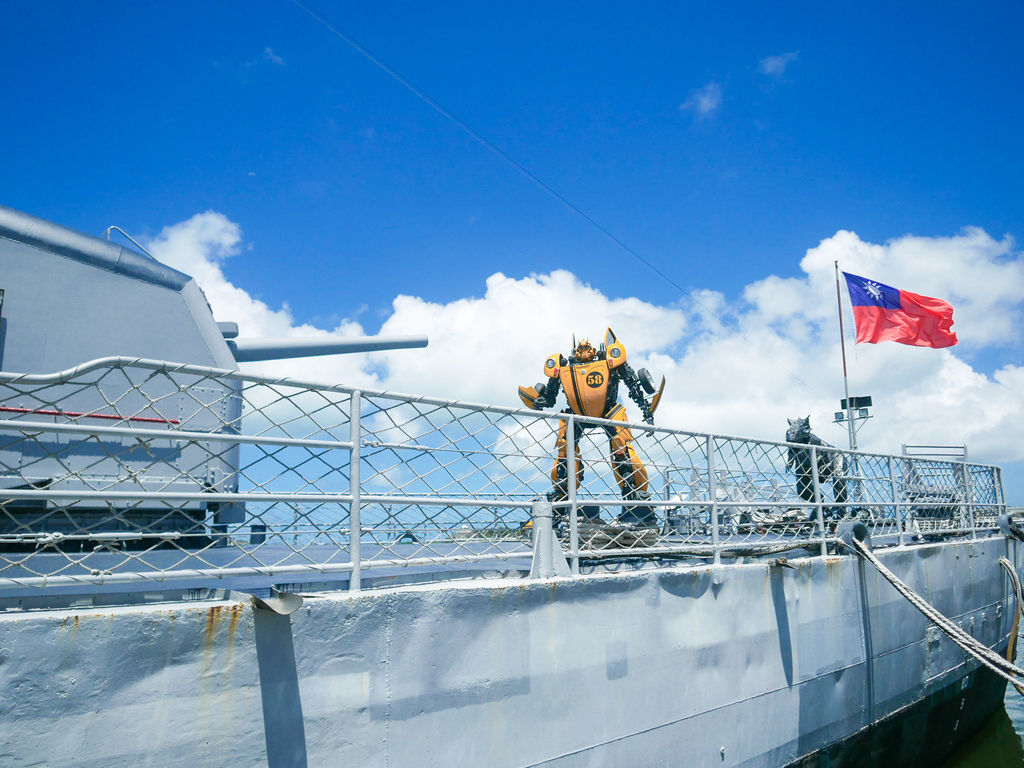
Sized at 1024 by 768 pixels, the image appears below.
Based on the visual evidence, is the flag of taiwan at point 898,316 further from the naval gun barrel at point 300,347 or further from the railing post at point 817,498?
the naval gun barrel at point 300,347

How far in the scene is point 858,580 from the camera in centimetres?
646

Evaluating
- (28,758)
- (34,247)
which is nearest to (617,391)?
(34,247)

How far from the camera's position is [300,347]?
341 inches

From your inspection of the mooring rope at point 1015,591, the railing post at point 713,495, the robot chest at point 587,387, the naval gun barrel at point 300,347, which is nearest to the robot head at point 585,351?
the robot chest at point 587,387

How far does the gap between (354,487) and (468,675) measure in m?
1.21

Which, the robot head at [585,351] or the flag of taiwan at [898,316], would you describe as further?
the flag of taiwan at [898,316]

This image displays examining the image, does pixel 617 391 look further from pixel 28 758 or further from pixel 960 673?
pixel 28 758

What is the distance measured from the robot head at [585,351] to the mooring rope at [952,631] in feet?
12.5

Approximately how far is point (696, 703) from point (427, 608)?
234 cm

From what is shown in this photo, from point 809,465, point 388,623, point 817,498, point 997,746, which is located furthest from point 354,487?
point 997,746

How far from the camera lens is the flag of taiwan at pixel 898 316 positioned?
11.4 m

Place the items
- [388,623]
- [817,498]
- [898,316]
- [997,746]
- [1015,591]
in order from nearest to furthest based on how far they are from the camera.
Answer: [388,623] < [817,498] < [997,746] < [1015,591] < [898,316]

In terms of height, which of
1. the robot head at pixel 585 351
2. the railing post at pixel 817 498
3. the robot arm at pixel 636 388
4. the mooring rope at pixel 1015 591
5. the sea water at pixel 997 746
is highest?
the robot head at pixel 585 351

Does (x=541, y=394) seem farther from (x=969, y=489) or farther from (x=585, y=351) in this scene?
(x=969, y=489)
